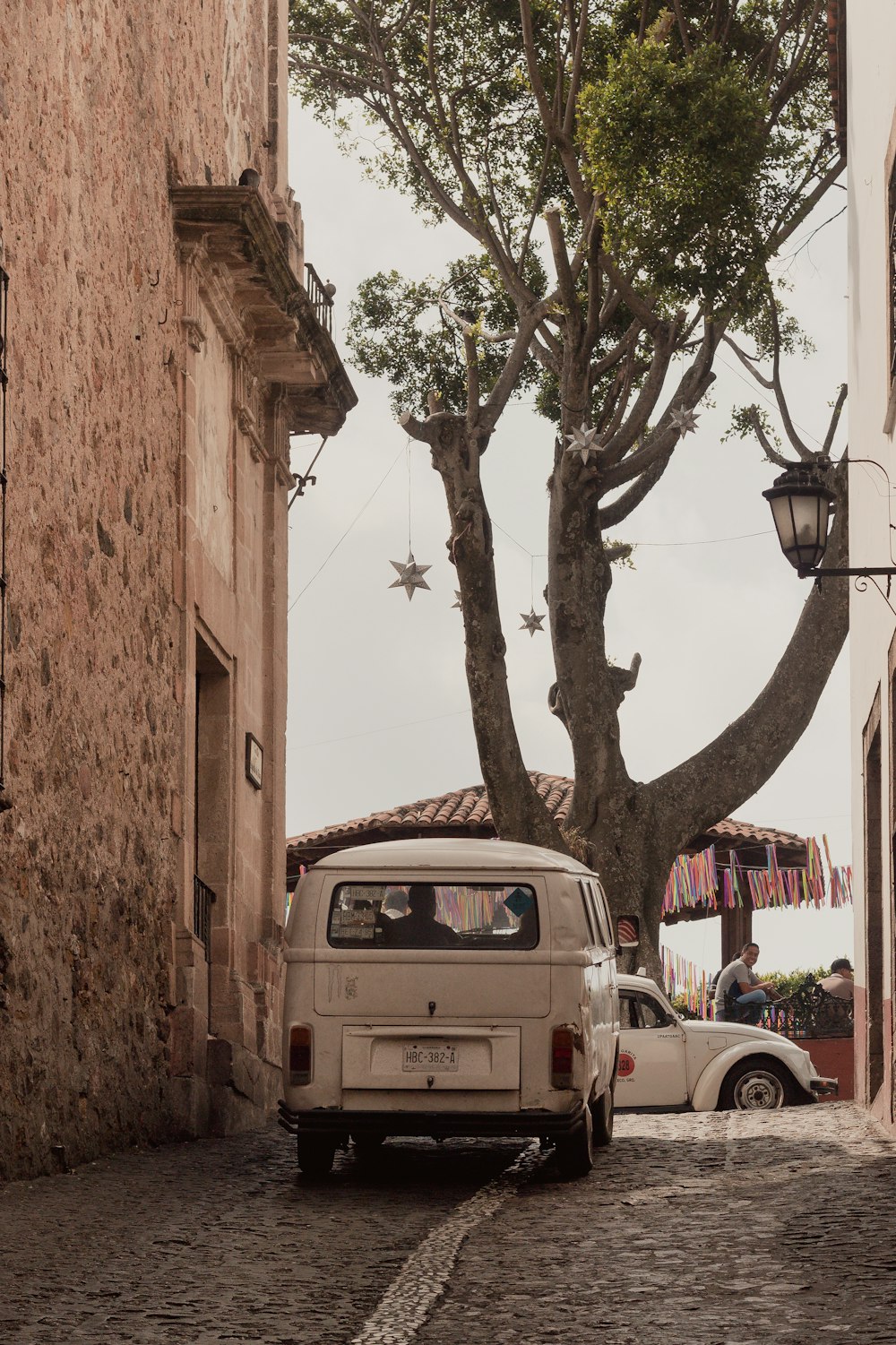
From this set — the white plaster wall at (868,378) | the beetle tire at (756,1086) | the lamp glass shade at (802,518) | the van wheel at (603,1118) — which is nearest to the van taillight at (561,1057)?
the van wheel at (603,1118)

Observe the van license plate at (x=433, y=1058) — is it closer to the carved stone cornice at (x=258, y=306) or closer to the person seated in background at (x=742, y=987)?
the carved stone cornice at (x=258, y=306)

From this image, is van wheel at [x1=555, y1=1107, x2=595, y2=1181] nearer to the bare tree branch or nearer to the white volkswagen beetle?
the white volkswagen beetle

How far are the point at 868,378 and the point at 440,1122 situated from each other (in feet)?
23.3

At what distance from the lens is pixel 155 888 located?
44.7ft

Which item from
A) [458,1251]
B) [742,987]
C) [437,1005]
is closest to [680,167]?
[742,987]

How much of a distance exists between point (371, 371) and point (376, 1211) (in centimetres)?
1759

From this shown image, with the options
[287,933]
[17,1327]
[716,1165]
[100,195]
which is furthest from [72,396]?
[17,1327]

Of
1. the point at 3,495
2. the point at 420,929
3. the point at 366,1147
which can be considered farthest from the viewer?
the point at 366,1147

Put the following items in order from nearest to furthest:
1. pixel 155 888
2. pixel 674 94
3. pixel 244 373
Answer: pixel 155 888
pixel 244 373
pixel 674 94

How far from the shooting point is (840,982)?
27.0 metres

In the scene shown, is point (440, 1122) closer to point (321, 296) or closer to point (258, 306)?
point (258, 306)

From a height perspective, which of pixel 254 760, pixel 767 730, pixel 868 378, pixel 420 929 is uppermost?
pixel 868 378

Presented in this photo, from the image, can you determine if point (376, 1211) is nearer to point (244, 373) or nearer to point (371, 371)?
point (244, 373)

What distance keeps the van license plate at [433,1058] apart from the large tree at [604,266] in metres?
10.6
